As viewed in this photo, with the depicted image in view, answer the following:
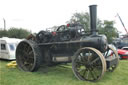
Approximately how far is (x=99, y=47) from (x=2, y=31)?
26.4 metres

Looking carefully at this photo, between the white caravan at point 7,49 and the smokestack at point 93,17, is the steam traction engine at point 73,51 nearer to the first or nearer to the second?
the smokestack at point 93,17

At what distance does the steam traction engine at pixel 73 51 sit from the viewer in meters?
4.66

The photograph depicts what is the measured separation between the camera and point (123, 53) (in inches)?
450

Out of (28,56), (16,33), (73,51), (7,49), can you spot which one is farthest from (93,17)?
(16,33)

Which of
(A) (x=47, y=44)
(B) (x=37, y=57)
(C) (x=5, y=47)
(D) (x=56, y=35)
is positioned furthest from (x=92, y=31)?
(C) (x=5, y=47)

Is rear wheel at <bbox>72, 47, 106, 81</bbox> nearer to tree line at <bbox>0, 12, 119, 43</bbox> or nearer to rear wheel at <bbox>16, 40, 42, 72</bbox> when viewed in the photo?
rear wheel at <bbox>16, 40, 42, 72</bbox>

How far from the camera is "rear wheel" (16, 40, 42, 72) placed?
5773mm

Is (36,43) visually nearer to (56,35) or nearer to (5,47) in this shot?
(56,35)

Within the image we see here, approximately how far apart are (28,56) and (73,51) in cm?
204

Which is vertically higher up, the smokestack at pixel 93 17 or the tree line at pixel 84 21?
the tree line at pixel 84 21

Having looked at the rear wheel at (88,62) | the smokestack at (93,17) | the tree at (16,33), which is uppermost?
the tree at (16,33)

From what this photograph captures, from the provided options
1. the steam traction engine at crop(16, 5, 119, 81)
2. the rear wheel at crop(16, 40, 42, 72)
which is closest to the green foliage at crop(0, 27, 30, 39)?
the rear wheel at crop(16, 40, 42, 72)

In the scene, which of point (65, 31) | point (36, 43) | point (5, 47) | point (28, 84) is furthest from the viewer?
point (5, 47)

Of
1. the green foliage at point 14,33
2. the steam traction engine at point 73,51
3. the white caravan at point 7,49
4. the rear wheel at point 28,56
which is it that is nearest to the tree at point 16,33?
the green foliage at point 14,33
